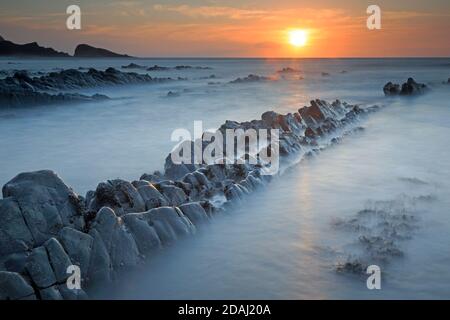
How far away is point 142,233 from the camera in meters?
7.79

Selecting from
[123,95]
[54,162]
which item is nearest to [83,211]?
[54,162]

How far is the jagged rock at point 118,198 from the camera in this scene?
8.64 m

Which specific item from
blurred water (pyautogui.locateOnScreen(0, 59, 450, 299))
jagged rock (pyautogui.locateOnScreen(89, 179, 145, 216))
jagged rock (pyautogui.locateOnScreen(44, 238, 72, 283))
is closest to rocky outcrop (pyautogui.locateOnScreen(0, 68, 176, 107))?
blurred water (pyautogui.locateOnScreen(0, 59, 450, 299))

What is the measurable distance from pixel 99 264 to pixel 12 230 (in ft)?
5.33

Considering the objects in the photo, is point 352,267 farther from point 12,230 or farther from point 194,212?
point 12,230

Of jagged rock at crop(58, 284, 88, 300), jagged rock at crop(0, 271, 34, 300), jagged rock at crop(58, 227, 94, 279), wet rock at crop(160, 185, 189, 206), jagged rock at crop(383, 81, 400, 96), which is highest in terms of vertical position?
jagged rock at crop(383, 81, 400, 96)

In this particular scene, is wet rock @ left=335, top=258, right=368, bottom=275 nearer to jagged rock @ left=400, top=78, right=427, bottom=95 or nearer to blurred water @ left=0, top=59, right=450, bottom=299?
blurred water @ left=0, top=59, right=450, bottom=299

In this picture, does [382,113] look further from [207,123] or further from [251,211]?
[251,211]

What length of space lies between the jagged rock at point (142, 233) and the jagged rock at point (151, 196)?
3.28 ft

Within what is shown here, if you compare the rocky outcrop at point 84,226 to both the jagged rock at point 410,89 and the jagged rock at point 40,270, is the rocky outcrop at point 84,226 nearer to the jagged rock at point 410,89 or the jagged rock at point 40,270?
the jagged rock at point 40,270

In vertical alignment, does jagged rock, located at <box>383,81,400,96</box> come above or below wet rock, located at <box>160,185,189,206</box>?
above

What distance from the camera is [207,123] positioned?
2533cm

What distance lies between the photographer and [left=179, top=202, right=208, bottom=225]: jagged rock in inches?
356

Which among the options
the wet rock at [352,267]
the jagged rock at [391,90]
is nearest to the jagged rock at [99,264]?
the wet rock at [352,267]
